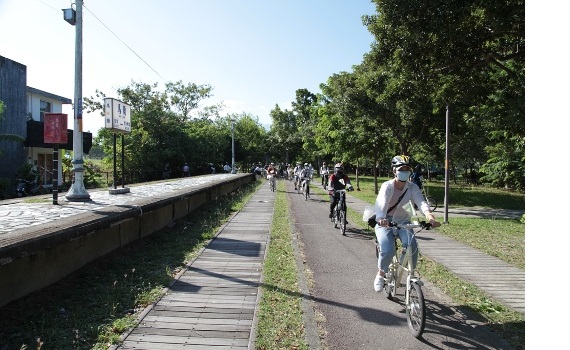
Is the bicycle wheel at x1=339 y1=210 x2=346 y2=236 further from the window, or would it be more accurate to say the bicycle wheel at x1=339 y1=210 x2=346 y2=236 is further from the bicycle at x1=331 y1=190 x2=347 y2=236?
the window

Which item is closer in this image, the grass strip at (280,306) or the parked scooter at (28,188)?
the grass strip at (280,306)

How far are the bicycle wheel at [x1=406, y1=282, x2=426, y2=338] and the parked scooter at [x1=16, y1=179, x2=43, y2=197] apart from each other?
777 inches

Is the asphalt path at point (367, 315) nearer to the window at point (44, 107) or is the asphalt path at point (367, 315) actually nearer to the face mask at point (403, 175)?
the face mask at point (403, 175)

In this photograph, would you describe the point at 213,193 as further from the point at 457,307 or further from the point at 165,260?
the point at 457,307

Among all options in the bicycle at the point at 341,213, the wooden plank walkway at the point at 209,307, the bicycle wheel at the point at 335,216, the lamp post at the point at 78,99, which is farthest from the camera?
the bicycle wheel at the point at 335,216

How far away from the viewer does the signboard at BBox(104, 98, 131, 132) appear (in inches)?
433

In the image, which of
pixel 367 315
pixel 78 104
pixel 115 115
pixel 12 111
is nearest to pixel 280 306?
pixel 367 315

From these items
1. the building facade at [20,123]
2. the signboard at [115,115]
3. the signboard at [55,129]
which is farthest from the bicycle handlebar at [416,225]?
the building facade at [20,123]

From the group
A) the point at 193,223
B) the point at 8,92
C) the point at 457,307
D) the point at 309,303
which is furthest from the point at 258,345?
the point at 8,92

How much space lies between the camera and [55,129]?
9.11 metres

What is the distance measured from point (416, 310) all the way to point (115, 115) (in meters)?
9.18

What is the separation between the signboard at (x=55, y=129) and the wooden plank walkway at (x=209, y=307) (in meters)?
3.84

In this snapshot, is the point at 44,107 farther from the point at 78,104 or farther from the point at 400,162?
the point at 400,162

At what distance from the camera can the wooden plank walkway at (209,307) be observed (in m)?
4.12
